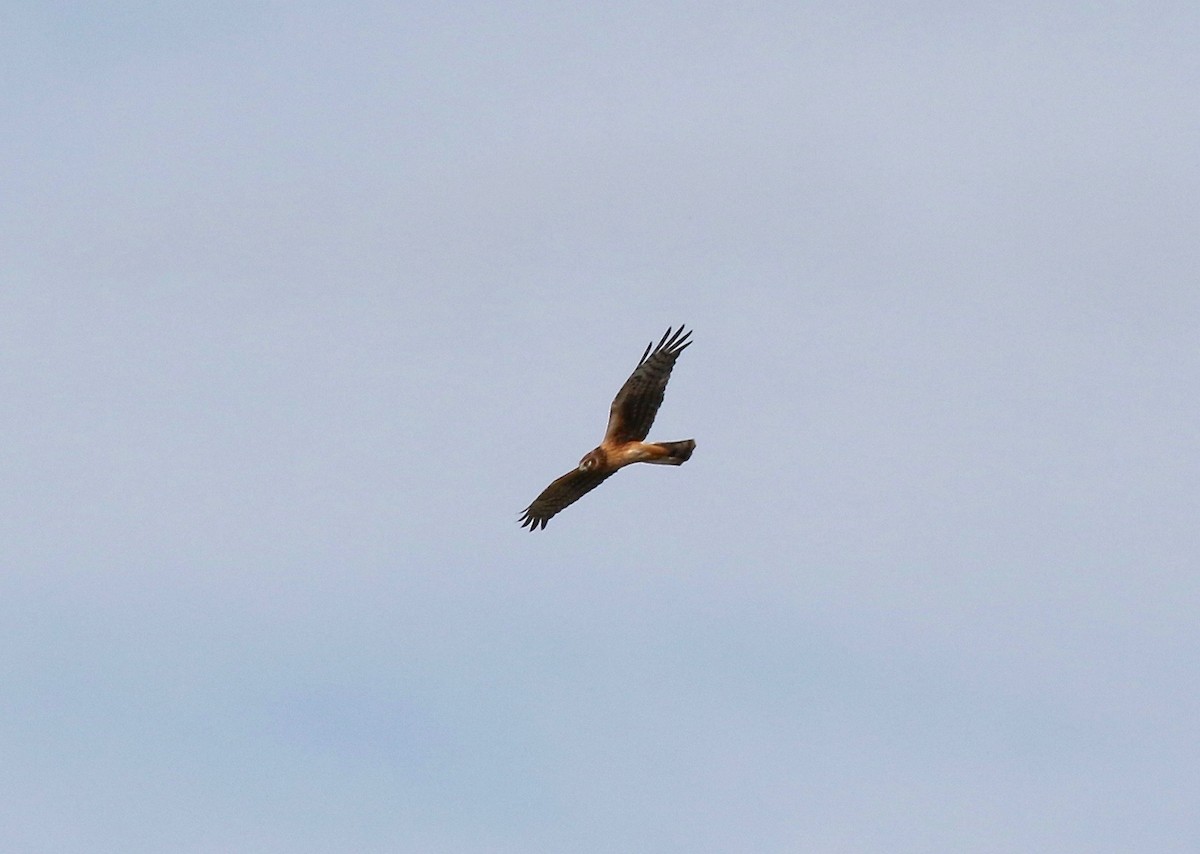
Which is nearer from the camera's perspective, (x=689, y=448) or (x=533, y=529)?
(x=689, y=448)

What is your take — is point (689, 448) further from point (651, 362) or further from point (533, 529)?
point (533, 529)

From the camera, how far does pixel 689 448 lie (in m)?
39.9

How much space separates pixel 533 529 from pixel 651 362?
502 centimetres

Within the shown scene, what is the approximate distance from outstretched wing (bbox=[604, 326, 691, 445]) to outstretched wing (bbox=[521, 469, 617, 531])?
2.77 ft

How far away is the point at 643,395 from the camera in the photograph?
4138cm

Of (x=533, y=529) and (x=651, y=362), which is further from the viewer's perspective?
(x=533, y=529)

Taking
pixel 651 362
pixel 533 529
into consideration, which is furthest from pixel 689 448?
pixel 533 529

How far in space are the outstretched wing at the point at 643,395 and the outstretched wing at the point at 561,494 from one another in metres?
0.84

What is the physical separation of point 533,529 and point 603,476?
10.4 ft

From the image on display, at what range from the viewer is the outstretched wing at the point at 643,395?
4122 centimetres

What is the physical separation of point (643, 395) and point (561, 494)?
300 cm

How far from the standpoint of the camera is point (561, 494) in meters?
43.1

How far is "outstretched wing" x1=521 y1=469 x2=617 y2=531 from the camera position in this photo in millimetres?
41969

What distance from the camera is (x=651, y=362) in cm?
4150
